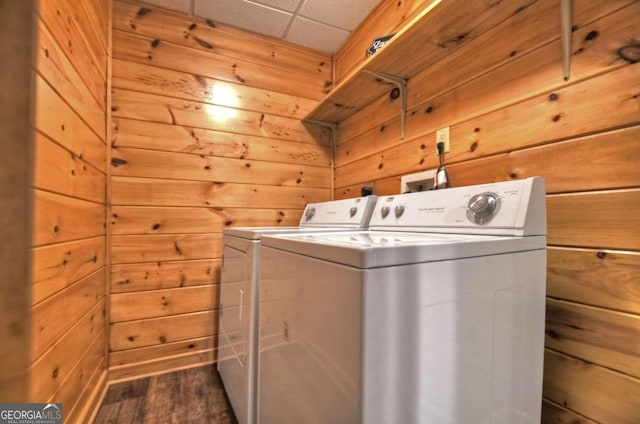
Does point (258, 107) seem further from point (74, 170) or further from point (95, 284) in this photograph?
point (95, 284)

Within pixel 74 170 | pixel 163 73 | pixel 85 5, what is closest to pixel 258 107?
pixel 163 73

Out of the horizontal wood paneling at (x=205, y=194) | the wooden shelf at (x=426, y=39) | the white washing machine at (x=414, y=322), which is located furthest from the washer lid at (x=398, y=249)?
the horizontal wood paneling at (x=205, y=194)

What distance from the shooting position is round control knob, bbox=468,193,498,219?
32.2 inches

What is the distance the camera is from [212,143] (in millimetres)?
1806

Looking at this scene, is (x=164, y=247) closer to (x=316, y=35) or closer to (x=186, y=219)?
(x=186, y=219)

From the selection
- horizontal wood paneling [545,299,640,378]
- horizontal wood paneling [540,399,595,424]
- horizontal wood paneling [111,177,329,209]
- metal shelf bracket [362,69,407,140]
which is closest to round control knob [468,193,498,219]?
horizontal wood paneling [545,299,640,378]

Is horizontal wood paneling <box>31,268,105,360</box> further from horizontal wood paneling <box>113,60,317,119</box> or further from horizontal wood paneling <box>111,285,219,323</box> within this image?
horizontal wood paneling <box>113,60,317,119</box>

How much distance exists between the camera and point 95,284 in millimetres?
1330

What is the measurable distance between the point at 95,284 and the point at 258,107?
138 cm

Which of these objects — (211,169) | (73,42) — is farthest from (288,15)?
(73,42)

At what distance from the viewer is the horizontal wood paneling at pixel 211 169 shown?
162cm

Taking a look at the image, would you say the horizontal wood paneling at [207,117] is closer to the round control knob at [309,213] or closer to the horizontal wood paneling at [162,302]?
the round control knob at [309,213]

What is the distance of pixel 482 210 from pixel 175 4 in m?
2.01

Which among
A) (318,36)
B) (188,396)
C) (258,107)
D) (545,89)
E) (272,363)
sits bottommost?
(188,396)
